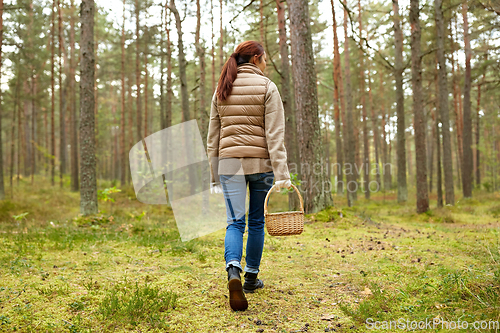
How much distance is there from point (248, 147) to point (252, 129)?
178 millimetres

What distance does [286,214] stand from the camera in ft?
10.1

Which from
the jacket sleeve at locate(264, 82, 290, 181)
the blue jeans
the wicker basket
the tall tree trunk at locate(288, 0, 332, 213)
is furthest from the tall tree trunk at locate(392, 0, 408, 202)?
the blue jeans

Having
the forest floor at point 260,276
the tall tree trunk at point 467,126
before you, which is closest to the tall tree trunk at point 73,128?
the forest floor at point 260,276

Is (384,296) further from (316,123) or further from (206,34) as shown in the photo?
(206,34)

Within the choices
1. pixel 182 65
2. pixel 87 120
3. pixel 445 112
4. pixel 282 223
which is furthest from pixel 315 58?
pixel 282 223

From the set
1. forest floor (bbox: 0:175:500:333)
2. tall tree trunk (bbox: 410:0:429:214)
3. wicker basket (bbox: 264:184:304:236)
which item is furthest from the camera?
tall tree trunk (bbox: 410:0:429:214)

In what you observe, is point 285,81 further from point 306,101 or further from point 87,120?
point 87,120

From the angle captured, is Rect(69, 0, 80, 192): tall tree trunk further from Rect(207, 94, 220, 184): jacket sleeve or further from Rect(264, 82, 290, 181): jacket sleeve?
Rect(264, 82, 290, 181): jacket sleeve

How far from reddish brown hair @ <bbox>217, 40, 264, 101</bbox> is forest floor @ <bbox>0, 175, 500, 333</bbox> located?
1.95m

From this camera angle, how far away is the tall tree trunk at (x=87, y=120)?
301 inches

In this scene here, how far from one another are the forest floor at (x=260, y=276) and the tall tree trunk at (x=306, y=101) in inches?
63.2

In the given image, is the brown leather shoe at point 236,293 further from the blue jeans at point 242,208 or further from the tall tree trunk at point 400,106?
the tall tree trunk at point 400,106

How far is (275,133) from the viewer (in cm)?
290

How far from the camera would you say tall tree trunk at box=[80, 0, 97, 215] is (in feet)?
25.0
